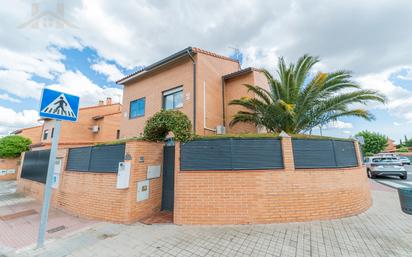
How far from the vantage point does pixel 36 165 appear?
10.0m

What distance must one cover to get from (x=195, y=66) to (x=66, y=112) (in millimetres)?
6621

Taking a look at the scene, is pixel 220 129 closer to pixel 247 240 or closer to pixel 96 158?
pixel 96 158

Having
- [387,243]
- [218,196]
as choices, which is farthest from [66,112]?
[387,243]

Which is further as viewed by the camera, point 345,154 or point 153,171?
point 345,154

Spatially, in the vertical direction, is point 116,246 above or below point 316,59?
below

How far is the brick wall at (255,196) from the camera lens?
4.88m

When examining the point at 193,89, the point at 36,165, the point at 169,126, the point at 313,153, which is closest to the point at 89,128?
the point at 36,165

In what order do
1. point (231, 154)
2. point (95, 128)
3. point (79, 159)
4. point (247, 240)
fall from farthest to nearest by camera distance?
point (95, 128) < point (79, 159) < point (231, 154) < point (247, 240)

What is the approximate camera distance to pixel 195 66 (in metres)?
9.54

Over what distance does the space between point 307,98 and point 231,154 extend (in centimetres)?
473

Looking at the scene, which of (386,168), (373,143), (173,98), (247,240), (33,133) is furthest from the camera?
(373,143)

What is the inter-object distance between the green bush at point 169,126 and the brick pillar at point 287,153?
2.83 metres

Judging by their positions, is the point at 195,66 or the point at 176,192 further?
the point at 195,66

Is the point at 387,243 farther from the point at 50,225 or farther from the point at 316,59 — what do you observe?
the point at 50,225
